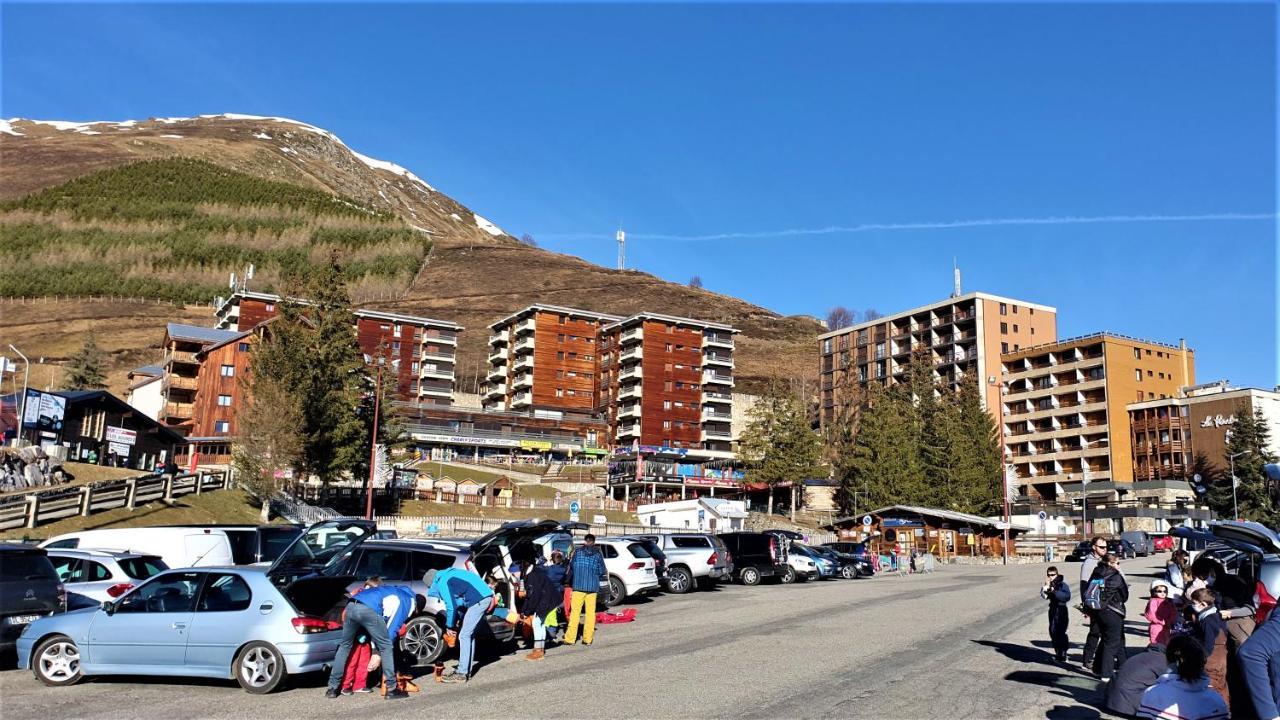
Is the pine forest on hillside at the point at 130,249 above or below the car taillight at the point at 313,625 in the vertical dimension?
above

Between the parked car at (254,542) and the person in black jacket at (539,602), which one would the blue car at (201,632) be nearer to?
the person in black jacket at (539,602)

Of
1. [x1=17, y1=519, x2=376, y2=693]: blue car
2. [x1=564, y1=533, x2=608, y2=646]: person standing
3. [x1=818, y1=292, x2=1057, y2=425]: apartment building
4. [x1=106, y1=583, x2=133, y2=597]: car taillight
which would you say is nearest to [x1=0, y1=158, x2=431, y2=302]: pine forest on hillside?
[x1=818, y1=292, x2=1057, y2=425]: apartment building

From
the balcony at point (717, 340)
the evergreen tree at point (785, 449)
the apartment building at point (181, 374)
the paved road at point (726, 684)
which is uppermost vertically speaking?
the balcony at point (717, 340)

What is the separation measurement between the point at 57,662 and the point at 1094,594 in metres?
12.9

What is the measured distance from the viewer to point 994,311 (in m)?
111

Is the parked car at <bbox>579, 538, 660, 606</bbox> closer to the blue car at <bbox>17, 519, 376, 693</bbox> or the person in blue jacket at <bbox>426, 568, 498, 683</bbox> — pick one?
the person in blue jacket at <bbox>426, 568, 498, 683</bbox>

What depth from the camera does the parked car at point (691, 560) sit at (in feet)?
90.9

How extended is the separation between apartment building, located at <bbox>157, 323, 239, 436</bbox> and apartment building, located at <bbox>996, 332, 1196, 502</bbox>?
79.1 m

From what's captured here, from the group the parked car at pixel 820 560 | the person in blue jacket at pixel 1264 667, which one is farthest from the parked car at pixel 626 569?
the person in blue jacket at pixel 1264 667

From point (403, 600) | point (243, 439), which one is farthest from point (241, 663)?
point (243, 439)

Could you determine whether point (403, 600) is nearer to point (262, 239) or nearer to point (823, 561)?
point (823, 561)

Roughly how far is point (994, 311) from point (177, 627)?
110 metres

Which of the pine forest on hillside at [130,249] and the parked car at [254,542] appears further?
the pine forest on hillside at [130,249]

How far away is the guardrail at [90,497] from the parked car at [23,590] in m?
20.5
